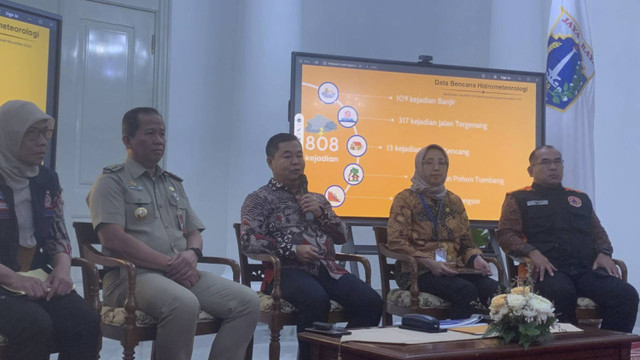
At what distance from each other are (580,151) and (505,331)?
2.41m

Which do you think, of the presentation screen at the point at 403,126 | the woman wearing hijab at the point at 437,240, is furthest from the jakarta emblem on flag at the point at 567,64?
the woman wearing hijab at the point at 437,240

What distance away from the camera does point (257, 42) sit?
4.98 meters

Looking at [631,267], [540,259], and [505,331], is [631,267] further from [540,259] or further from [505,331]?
[505,331]

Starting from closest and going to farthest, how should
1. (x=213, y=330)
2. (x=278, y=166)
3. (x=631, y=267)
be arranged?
(x=213, y=330) < (x=278, y=166) < (x=631, y=267)

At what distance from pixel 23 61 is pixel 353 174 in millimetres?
1931

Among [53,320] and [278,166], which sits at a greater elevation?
[278,166]

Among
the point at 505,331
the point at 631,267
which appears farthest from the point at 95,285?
the point at 631,267

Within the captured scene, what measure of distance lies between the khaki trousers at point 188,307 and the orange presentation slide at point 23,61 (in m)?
1.01

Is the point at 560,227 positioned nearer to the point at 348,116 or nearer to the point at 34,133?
the point at 348,116

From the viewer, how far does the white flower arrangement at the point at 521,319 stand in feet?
8.39

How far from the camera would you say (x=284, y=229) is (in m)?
3.49

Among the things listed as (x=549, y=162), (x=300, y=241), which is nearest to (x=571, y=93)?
(x=549, y=162)

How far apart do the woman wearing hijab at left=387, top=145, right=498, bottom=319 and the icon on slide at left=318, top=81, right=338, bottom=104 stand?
69 centimetres

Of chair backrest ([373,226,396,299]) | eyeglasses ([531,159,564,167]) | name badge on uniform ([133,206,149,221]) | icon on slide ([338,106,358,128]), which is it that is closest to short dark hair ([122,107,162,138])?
name badge on uniform ([133,206,149,221])
